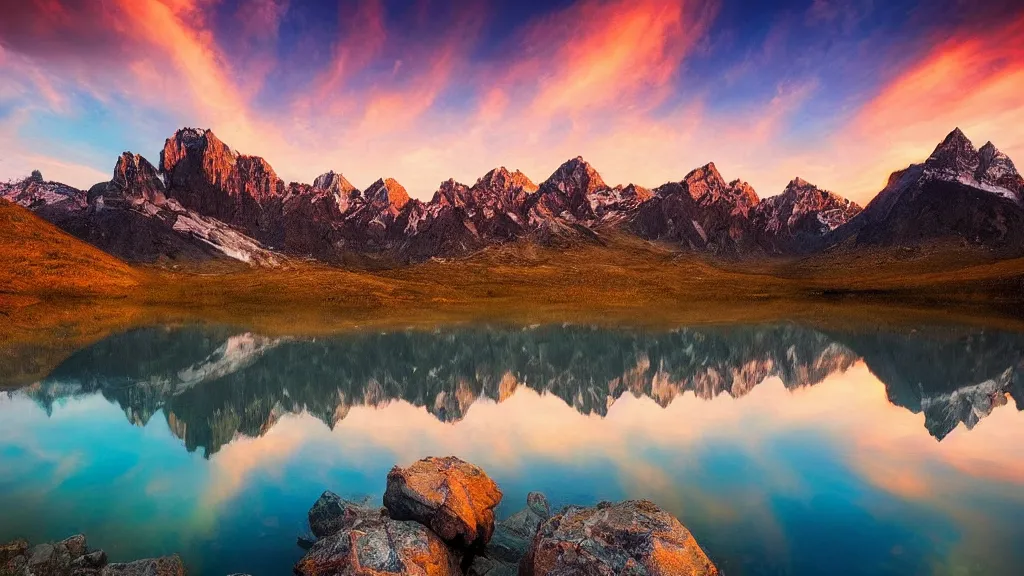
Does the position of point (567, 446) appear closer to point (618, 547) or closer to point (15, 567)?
point (618, 547)

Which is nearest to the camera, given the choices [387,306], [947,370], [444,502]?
[444,502]

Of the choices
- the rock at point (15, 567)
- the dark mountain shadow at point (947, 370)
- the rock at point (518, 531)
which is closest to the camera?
the rock at point (15, 567)

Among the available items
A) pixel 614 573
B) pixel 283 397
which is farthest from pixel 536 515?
pixel 283 397

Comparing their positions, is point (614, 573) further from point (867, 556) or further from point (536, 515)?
point (867, 556)

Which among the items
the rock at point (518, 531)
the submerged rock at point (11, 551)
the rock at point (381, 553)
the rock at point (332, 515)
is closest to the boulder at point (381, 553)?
the rock at point (381, 553)

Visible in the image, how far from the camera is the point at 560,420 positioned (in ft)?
137

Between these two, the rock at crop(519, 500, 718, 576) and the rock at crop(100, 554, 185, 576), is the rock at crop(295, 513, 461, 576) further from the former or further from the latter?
the rock at crop(100, 554, 185, 576)

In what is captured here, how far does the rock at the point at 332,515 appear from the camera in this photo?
2261 cm

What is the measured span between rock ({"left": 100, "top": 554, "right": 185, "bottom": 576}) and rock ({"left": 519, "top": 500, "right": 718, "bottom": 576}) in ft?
43.0

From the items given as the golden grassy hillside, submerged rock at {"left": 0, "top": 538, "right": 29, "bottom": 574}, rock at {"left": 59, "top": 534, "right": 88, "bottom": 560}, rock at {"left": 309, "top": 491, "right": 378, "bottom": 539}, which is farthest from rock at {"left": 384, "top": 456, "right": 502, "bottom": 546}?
the golden grassy hillside

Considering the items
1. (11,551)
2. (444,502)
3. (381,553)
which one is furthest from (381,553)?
(11,551)

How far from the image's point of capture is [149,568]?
740 inches

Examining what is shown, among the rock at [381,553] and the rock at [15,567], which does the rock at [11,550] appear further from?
the rock at [381,553]

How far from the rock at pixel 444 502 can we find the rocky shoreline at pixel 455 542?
1.5 inches
